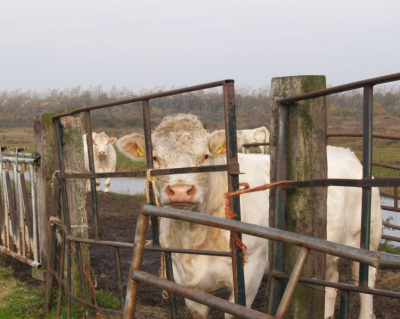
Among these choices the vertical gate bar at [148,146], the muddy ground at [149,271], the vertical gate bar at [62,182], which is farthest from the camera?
the muddy ground at [149,271]

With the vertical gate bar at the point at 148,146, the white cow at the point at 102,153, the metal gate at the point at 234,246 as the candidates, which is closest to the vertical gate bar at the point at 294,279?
the metal gate at the point at 234,246

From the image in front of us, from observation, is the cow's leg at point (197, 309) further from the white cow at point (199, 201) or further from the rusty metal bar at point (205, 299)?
the rusty metal bar at point (205, 299)

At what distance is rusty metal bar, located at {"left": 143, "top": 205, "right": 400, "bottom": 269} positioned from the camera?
110cm

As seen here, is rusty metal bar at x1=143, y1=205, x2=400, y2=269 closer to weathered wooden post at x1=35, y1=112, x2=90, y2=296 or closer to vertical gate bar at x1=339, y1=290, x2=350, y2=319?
vertical gate bar at x1=339, y1=290, x2=350, y2=319

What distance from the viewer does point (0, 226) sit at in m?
5.59

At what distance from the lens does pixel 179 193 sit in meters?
2.81

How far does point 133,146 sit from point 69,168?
71 centimetres

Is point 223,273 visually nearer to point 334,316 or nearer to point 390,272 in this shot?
point 334,316

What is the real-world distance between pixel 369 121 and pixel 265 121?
35789mm

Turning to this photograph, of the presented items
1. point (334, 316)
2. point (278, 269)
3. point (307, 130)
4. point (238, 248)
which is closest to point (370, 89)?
point (307, 130)

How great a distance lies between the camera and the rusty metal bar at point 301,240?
3.62 ft

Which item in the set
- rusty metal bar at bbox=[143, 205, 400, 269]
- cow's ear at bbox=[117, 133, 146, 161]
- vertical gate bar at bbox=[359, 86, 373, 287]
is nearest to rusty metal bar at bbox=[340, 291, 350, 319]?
vertical gate bar at bbox=[359, 86, 373, 287]

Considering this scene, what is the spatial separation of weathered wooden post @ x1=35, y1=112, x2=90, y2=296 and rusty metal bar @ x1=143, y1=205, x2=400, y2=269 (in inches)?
98.7

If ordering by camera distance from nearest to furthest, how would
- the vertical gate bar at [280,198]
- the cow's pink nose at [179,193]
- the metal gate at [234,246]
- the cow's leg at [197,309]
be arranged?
the metal gate at [234,246] → the vertical gate bar at [280,198] → the cow's pink nose at [179,193] → the cow's leg at [197,309]
